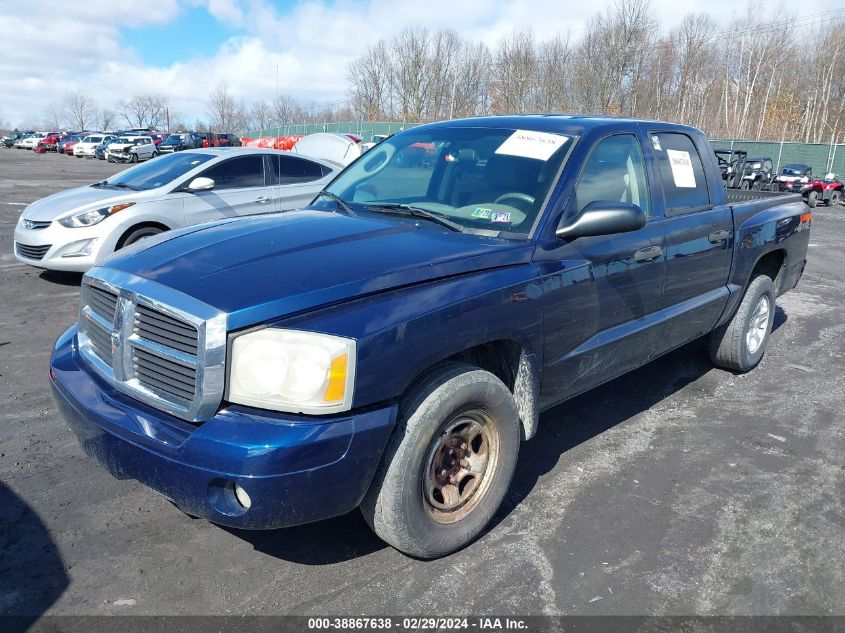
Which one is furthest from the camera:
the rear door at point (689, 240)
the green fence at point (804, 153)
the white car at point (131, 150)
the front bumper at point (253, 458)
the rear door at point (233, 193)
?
the white car at point (131, 150)

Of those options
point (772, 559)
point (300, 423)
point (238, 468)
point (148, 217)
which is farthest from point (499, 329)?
point (148, 217)

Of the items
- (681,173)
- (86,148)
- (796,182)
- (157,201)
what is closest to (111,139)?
(86,148)

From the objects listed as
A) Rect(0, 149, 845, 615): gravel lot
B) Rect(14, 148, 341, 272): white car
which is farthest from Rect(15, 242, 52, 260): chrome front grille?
Rect(0, 149, 845, 615): gravel lot

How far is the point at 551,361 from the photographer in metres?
3.22

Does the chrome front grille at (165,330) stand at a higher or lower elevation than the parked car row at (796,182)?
lower

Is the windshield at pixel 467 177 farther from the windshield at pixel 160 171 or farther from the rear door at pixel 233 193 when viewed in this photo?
the windshield at pixel 160 171

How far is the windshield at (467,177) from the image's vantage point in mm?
3287

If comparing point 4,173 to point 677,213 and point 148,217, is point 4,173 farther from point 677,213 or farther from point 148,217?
point 677,213

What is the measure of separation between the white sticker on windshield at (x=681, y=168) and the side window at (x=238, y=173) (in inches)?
219

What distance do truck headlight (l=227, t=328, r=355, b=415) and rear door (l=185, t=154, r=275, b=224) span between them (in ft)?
19.0

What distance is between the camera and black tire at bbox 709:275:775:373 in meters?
5.14

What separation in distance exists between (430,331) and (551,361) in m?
0.92

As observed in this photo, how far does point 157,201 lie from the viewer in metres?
7.61

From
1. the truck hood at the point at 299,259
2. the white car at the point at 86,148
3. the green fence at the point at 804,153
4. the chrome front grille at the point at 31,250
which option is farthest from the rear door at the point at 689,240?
the white car at the point at 86,148
